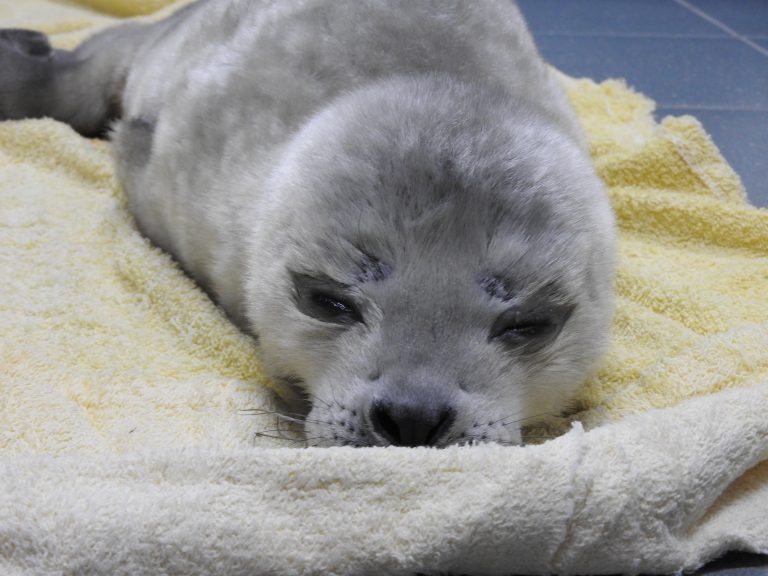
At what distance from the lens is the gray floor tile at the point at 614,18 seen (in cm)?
461

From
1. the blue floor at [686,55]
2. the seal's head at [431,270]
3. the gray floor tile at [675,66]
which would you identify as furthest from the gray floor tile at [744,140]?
the seal's head at [431,270]

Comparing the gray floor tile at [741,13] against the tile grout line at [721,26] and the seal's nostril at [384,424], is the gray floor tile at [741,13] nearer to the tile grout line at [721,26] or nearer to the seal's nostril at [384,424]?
the tile grout line at [721,26]

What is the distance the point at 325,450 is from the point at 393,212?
36 cm

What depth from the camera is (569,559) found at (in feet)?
3.81

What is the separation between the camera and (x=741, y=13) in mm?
5039

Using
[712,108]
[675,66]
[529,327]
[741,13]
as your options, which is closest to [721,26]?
[741,13]

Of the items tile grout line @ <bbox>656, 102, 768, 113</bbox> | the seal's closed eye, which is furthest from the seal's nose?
tile grout line @ <bbox>656, 102, 768, 113</bbox>

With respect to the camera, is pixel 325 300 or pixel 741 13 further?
pixel 741 13

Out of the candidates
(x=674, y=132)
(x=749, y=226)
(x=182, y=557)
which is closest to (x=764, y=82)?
(x=674, y=132)

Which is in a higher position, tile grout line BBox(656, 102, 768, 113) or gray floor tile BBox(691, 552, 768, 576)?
gray floor tile BBox(691, 552, 768, 576)

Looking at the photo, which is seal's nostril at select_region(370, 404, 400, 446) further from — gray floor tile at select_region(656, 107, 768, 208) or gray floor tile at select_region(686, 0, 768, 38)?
gray floor tile at select_region(686, 0, 768, 38)

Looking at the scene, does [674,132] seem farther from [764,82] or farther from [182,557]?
[182,557]

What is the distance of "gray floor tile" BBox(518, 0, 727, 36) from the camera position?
15.1 feet

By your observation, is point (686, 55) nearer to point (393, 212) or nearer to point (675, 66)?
point (675, 66)
